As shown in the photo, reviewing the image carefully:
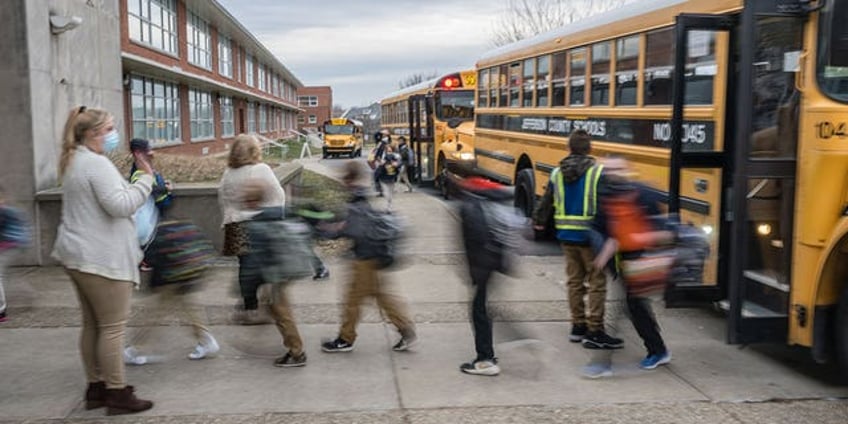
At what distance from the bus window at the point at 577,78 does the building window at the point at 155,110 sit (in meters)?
15.0

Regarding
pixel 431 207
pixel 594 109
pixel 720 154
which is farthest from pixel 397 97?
pixel 720 154

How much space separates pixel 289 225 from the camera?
16.9 feet

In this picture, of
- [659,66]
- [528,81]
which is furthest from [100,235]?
[528,81]

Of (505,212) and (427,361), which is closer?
(505,212)

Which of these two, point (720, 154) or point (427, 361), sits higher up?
point (720, 154)

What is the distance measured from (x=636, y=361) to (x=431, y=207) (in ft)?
33.2

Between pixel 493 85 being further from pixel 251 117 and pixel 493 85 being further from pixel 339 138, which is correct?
pixel 251 117

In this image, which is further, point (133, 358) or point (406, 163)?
point (406, 163)

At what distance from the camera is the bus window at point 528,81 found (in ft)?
36.3

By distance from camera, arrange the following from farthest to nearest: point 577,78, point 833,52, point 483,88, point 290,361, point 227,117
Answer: point 227,117
point 483,88
point 577,78
point 290,361
point 833,52

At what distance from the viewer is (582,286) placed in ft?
19.5

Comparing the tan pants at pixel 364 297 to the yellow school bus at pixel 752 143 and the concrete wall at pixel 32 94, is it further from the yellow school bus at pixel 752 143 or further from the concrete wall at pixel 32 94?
the concrete wall at pixel 32 94

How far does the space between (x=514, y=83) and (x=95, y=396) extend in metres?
8.80

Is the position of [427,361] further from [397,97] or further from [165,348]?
[397,97]
